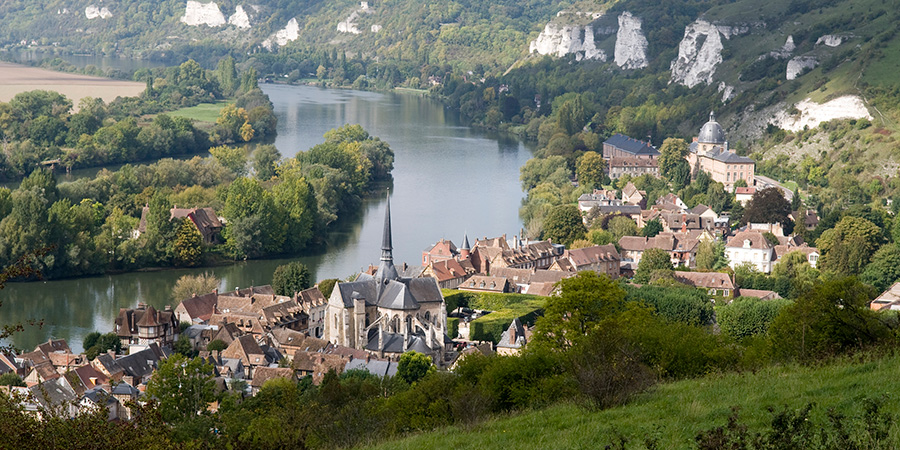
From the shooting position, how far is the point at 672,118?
83.1 m

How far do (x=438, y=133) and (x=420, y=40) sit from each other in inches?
2401

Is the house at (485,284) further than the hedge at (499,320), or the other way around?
the house at (485,284)

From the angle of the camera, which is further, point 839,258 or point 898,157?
point 898,157

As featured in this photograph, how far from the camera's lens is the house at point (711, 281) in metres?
41.2

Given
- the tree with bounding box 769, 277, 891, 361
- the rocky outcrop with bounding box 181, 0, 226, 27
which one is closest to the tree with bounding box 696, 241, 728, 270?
the tree with bounding box 769, 277, 891, 361

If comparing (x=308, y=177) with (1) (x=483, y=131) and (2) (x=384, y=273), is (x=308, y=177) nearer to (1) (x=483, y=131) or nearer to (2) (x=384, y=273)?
(2) (x=384, y=273)

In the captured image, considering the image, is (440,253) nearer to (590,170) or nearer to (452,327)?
(452,327)

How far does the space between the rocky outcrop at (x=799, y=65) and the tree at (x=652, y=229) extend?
2947 cm

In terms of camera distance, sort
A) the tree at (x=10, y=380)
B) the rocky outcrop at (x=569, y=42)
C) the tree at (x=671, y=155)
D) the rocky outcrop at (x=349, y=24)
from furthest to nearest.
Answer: the rocky outcrop at (x=349, y=24) < the rocky outcrop at (x=569, y=42) < the tree at (x=671, y=155) < the tree at (x=10, y=380)

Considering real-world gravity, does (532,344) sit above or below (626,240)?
above

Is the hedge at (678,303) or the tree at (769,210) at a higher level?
the tree at (769,210)

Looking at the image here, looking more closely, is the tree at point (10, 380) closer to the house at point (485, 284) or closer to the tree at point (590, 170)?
the house at point (485, 284)

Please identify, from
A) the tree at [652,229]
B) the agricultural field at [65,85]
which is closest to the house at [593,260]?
the tree at [652,229]

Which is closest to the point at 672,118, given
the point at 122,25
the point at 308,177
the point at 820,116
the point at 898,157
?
the point at 820,116
